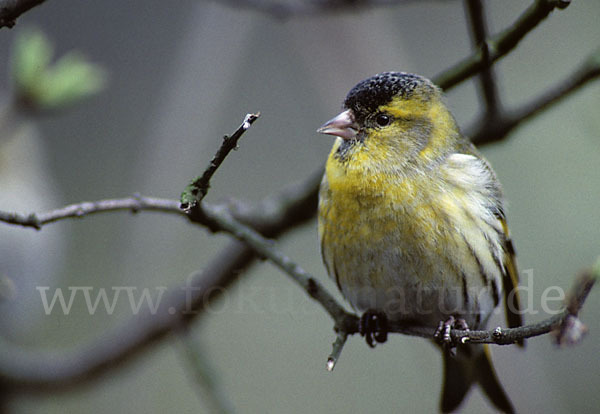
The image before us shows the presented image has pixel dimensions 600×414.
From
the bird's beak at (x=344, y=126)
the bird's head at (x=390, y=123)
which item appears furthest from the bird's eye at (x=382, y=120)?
the bird's beak at (x=344, y=126)

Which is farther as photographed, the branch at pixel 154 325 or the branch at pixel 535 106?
the branch at pixel 154 325

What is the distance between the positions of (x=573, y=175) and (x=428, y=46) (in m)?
2.90

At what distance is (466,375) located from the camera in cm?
350

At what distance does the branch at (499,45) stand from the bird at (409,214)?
0.12 meters

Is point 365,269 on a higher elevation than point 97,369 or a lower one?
lower

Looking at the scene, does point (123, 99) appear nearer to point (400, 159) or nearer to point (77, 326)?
point (77, 326)

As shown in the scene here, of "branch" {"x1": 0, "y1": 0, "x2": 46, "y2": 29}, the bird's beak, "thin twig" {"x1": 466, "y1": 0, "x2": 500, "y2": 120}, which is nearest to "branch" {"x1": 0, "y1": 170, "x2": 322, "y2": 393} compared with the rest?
the bird's beak

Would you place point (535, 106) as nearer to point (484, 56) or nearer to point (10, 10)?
point (484, 56)

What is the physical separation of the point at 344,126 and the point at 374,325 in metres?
0.92

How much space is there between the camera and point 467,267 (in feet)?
9.21

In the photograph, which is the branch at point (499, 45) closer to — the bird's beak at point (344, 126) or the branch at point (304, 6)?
the bird's beak at point (344, 126)

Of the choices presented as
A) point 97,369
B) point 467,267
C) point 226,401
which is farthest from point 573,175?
point 97,369

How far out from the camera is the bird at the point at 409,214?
276 centimetres

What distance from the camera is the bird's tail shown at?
3.44 metres
